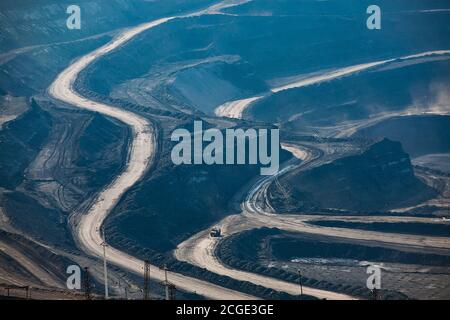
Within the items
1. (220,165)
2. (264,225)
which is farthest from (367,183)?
(264,225)

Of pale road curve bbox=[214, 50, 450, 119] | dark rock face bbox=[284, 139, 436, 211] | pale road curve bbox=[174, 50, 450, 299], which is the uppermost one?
pale road curve bbox=[214, 50, 450, 119]

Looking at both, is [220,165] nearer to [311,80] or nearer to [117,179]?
[117,179]

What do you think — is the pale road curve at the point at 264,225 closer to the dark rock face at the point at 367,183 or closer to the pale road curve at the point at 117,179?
the dark rock face at the point at 367,183

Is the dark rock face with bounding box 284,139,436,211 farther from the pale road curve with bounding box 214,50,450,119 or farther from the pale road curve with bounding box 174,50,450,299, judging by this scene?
the pale road curve with bounding box 214,50,450,119

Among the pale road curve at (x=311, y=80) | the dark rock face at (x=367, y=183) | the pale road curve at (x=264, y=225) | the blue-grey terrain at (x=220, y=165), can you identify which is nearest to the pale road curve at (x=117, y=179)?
the blue-grey terrain at (x=220, y=165)

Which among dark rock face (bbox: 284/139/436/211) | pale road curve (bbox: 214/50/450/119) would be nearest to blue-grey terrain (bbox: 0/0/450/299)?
dark rock face (bbox: 284/139/436/211)

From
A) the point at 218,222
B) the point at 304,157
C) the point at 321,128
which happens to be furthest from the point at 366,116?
the point at 218,222
